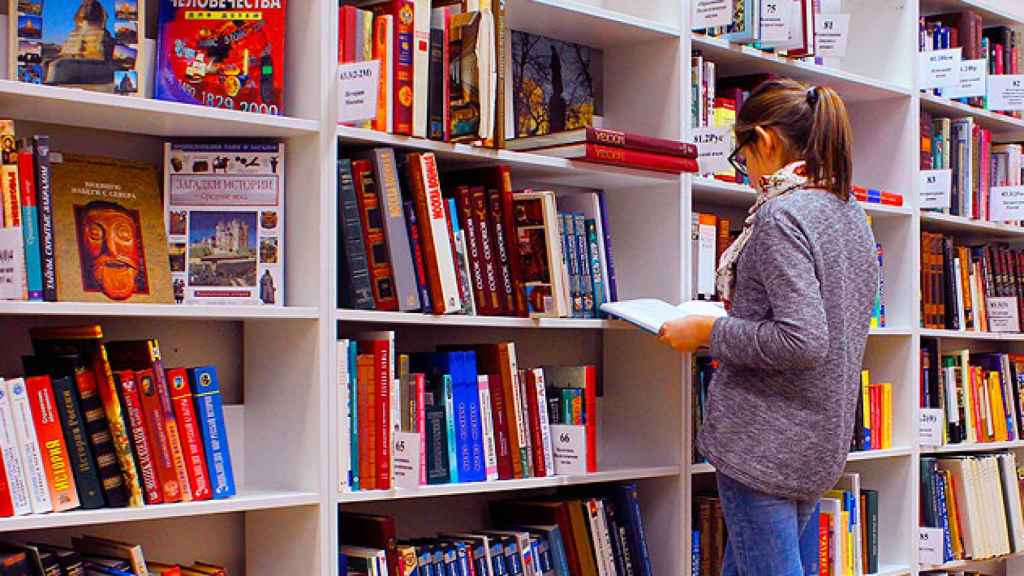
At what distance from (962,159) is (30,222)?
111 inches

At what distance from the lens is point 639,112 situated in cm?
303

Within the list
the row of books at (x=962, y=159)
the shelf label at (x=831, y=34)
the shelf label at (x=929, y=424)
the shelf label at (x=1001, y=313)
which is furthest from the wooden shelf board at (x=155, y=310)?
the shelf label at (x=1001, y=313)

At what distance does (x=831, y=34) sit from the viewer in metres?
3.21

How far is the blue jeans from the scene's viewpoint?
230 centimetres

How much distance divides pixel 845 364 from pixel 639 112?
928 mm

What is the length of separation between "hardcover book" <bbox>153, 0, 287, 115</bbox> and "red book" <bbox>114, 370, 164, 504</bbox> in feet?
1.68

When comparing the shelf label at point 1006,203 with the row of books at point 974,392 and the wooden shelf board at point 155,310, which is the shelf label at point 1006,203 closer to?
the row of books at point 974,392

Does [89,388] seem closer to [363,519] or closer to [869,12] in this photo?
[363,519]

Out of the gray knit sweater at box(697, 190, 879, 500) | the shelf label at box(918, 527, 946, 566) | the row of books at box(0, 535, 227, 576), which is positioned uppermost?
the gray knit sweater at box(697, 190, 879, 500)

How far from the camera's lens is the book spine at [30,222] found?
198 centimetres

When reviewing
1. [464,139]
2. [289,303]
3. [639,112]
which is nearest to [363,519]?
[289,303]

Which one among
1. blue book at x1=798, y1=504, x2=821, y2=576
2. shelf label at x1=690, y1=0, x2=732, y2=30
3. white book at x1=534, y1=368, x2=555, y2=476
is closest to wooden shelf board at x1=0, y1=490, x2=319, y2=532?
white book at x1=534, y1=368, x2=555, y2=476

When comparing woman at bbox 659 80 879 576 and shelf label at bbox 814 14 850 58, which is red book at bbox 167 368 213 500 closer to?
woman at bbox 659 80 879 576

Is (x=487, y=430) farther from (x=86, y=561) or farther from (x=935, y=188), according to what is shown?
(x=935, y=188)
